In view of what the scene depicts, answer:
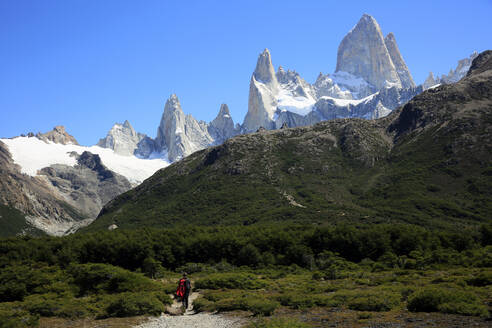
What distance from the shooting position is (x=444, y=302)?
30719 mm

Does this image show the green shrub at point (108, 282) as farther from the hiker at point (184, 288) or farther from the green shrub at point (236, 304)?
the hiker at point (184, 288)

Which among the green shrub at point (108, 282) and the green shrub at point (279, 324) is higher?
the green shrub at point (108, 282)

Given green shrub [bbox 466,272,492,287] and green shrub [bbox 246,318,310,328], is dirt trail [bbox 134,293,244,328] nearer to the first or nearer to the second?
green shrub [bbox 246,318,310,328]

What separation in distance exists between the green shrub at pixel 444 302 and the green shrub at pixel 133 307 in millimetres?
19235

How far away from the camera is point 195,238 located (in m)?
88.0

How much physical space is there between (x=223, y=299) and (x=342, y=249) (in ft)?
155

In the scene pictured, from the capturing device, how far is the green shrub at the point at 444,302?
2907cm

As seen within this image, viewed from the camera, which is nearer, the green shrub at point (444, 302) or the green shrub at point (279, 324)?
the green shrub at point (279, 324)

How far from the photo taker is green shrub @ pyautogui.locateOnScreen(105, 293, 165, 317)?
36.6 m

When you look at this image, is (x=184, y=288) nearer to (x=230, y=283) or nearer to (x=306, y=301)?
(x=306, y=301)

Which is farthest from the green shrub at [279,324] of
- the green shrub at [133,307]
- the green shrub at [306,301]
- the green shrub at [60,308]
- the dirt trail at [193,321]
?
the green shrub at [60,308]

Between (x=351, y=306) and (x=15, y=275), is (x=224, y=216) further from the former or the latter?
(x=351, y=306)

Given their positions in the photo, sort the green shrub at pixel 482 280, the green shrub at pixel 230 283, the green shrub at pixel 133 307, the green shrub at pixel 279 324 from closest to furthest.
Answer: the green shrub at pixel 279 324, the green shrub at pixel 133 307, the green shrub at pixel 482 280, the green shrub at pixel 230 283

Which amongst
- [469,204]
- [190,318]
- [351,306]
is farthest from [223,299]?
[469,204]
